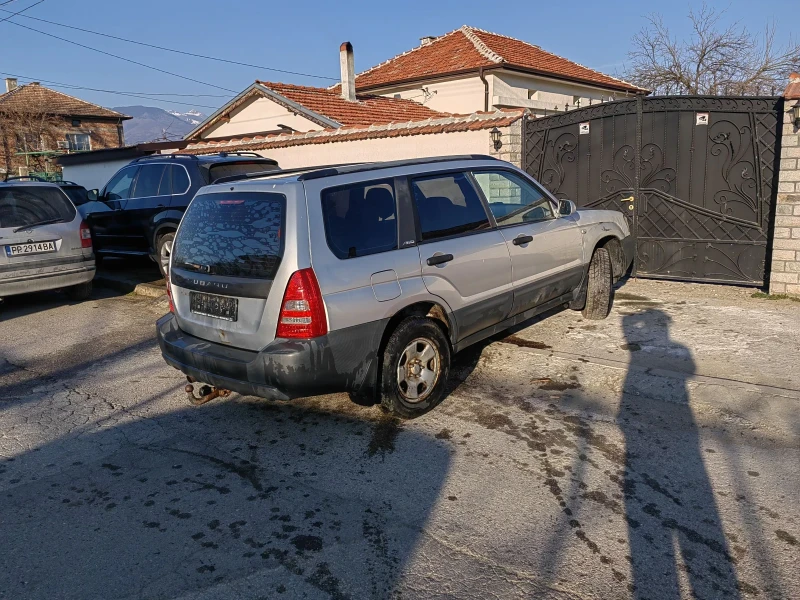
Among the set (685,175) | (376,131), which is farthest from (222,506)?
(376,131)

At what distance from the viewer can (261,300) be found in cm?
400

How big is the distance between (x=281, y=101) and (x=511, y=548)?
16.3 meters

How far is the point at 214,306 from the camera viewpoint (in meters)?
4.32

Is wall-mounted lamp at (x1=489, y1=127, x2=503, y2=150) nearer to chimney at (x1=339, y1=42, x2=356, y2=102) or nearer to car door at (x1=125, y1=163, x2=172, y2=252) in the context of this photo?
car door at (x1=125, y1=163, x2=172, y2=252)

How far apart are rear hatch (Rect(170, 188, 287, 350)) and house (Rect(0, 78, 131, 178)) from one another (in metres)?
33.8

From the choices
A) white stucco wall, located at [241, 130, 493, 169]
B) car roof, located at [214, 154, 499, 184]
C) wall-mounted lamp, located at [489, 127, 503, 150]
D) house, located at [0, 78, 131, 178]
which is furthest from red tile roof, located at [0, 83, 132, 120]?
car roof, located at [214, 154, 499, 184]

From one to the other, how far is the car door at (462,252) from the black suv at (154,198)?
4.82 meters

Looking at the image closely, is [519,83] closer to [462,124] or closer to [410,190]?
[462,124]

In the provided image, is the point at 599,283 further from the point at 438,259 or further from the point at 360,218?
the point at 360,218

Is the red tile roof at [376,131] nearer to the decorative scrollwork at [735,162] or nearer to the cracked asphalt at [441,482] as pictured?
the decorative scrollwork at [735,162]

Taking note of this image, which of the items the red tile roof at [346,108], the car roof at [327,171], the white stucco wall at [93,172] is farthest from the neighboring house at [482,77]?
the car roof at [327,171]

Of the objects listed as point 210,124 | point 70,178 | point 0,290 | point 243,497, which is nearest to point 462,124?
point 0,290

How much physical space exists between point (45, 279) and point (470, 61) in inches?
678

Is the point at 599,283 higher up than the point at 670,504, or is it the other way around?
the point at 599,283
